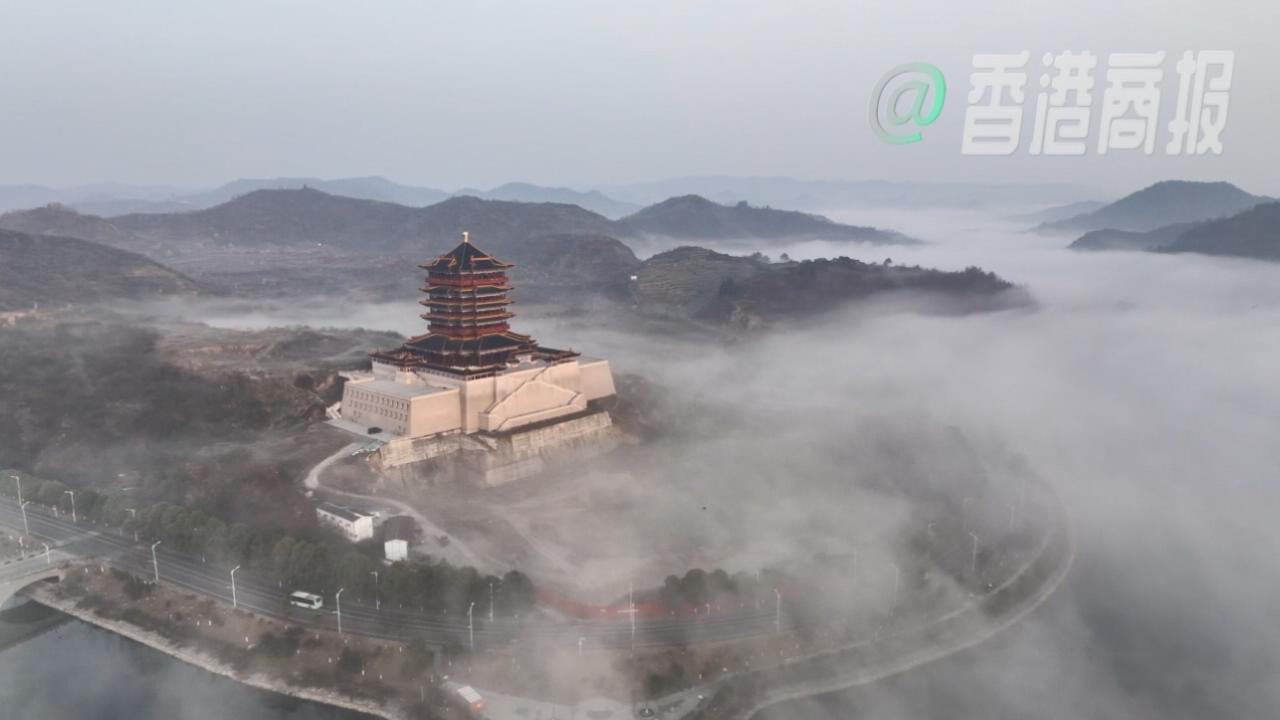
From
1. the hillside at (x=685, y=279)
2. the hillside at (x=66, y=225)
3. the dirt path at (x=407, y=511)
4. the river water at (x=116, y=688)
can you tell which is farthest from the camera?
the hillside at (x=66, y=225)

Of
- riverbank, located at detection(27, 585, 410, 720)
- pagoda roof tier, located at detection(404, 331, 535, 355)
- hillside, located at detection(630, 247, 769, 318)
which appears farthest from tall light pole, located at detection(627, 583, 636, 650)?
hillside, located at detection(630, 247, 769, 318)

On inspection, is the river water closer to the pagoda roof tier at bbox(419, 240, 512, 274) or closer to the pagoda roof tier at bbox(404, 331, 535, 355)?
the pagoda roof tier at bbox(404, 331, 535, 355)

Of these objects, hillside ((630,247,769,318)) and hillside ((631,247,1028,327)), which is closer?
hillside ((631,247,1028,327))

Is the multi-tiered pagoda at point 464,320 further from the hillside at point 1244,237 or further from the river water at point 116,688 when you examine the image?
the hillside at point 1244,237

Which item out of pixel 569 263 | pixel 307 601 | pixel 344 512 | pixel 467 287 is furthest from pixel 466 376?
pixel 569 263

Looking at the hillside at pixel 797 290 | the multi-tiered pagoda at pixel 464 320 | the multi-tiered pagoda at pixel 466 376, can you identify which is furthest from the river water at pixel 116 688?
the hillside at pixel 797 290

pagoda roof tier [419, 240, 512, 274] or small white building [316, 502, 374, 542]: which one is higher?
pagoda roof tier [419, 240, 512, 274]

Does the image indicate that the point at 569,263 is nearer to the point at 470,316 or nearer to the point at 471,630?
the point at 470,316

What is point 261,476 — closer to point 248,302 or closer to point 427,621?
point 427,621
